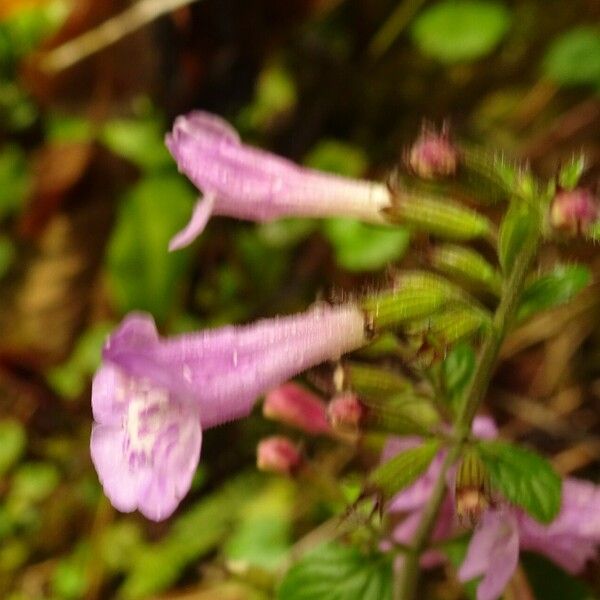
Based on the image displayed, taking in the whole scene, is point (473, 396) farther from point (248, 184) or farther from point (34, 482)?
point (34, 482)

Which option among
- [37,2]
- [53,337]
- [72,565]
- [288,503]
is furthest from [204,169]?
[37,2]

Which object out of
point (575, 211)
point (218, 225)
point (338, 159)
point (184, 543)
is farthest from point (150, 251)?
point (575, 211)

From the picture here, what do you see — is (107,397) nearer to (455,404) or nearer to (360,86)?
(455,404)

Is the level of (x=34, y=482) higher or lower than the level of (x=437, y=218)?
lower

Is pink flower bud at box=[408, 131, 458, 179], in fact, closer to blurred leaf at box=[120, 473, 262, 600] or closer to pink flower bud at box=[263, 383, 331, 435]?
pink flower bud at box=[263, 383, 331, 435]

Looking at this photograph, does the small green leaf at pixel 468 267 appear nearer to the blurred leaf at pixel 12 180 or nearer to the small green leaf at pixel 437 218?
the small green leaf at pixel 437 218

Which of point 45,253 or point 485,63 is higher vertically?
point 485,63
